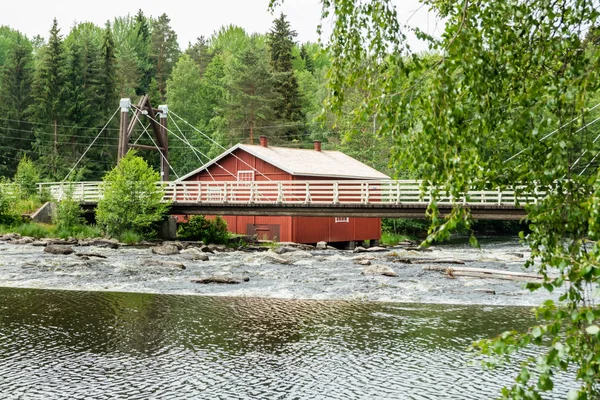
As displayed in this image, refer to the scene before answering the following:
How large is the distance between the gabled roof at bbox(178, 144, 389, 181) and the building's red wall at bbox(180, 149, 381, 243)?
16.6 inches

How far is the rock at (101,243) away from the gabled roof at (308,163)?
8370 mm

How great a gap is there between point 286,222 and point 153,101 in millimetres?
35611

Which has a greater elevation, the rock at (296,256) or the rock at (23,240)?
the rock at (23,240)

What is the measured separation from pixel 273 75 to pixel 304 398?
50.1 metres

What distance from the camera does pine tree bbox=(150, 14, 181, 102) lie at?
67.4 meters

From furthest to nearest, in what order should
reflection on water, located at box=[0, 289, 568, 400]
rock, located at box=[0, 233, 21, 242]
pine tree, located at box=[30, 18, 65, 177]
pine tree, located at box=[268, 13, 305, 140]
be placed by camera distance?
pine tree, located at box=[268, 13, 305, 140], pine tree, located at box=[30, 18, 65, 177], rock, located at box=[0, 233, 21, 242], reflection on water, located at box=[0, 289, 568, 400]

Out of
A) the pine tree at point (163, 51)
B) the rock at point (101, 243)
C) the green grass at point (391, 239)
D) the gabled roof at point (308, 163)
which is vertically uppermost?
the pine tree at point (163, 51)

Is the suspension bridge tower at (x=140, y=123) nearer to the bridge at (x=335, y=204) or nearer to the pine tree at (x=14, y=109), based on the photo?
the bridge at (x=335, y=204)

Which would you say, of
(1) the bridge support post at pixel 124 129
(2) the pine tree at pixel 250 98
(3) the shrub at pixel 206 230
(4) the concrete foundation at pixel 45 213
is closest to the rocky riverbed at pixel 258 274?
(3) the shrub at pixel 206 230

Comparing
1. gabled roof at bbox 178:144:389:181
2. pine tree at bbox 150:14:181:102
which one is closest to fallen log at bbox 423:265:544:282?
gabled roof at bbox 178:144:389:181

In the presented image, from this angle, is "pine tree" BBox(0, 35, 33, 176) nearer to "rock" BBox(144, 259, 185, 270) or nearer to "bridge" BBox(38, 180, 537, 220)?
"bridge" BBox(38, 180, 537, 220)

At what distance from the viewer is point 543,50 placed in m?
4.07

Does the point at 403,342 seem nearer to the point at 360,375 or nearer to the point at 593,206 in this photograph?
the point at 360,375

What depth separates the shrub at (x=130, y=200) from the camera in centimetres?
2775
